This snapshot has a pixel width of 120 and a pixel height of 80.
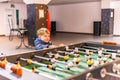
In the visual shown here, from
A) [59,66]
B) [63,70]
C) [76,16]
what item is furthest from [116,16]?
[63,70]

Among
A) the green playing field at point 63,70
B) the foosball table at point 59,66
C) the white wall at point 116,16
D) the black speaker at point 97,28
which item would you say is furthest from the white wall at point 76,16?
the green playing field at point 63,70

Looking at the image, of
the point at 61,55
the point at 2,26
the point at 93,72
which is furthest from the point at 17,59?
the point at 2,26

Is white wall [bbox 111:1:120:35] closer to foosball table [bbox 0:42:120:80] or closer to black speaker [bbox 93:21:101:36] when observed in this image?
black speaker [bbox 93:21:101:36]

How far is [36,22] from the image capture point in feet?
25.2

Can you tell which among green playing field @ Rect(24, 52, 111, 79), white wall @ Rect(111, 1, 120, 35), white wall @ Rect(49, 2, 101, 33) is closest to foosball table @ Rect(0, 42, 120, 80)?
green playing field @ Rect(24, 52, 111, 79)

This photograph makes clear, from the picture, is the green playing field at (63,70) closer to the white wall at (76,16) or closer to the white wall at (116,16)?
the white wall at (116,16)

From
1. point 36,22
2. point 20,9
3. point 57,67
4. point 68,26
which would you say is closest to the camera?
point 57,67

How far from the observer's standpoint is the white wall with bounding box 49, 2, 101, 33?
13.9 metres

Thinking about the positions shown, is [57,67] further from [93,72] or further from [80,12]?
[80,12]

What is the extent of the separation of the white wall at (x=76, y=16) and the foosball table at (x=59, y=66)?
10.9 metres

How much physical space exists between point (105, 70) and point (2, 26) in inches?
518

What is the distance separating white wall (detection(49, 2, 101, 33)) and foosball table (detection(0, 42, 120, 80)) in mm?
10929

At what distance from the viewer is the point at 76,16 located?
600 inches

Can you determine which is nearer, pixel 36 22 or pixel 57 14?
pixel 36 22
